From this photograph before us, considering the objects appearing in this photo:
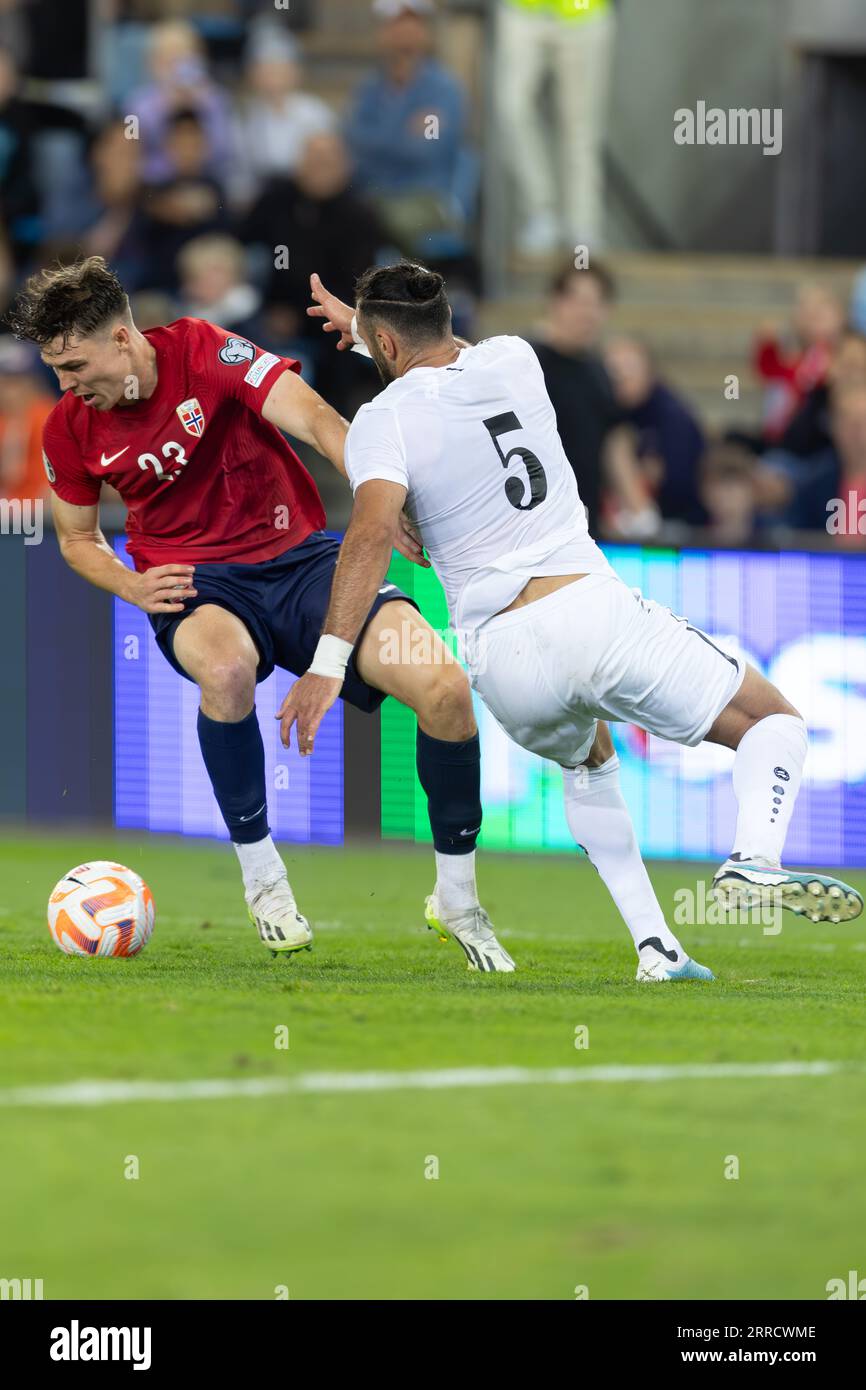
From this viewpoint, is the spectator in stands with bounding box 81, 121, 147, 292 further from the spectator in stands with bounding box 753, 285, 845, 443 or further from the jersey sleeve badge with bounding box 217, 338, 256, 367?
the jersey sleeve badge with bounding box 217, 338, 256, 367

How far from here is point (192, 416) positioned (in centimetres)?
699

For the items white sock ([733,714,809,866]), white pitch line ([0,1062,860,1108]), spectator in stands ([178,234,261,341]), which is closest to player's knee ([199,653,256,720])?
white sock ([733,714,809,866])

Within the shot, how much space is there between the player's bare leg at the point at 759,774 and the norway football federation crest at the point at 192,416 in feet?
6.37

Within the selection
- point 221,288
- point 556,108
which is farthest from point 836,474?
point 556,108

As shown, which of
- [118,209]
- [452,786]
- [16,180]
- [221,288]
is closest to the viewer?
[452,786]

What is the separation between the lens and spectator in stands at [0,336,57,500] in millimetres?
12273

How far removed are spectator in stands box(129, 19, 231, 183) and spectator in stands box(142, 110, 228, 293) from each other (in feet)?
0.32

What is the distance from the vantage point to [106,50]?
16719mm

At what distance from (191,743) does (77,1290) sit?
6998 mm

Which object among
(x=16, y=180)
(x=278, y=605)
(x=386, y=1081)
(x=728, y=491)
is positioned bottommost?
(x=386, y=1081)

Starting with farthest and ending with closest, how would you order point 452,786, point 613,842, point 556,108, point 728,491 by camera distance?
point 556,108 < point 728,491 < point 452,786 < point 613,842

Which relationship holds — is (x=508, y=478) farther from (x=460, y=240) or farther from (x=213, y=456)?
(x=460, y=240)

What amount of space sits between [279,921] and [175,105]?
907 cm

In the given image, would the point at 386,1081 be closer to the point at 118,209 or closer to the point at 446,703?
the point at 446,703
